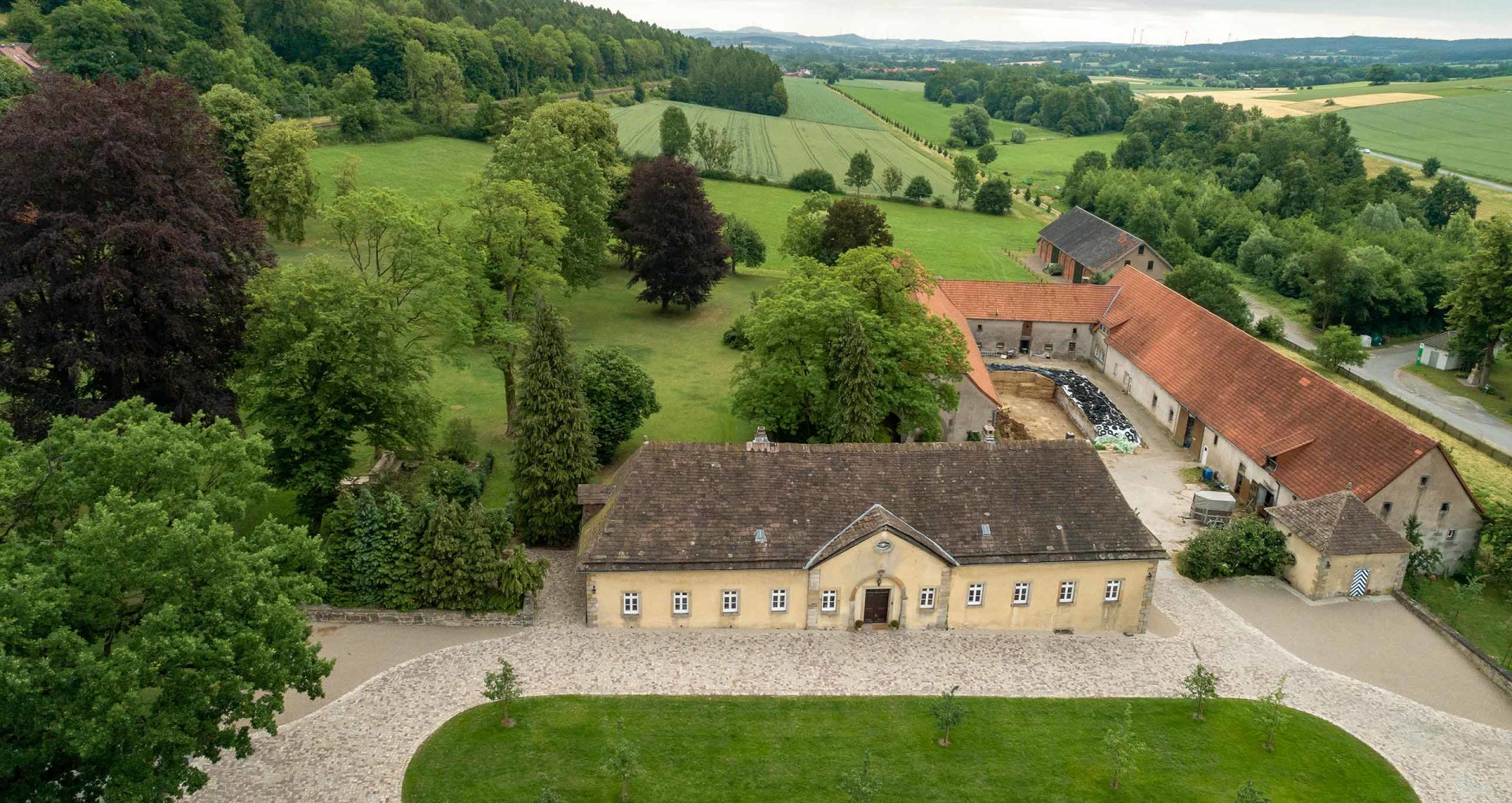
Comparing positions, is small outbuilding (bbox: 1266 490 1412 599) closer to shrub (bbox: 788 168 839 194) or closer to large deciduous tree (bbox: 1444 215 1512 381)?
large deciduous tree (bbox: 1444 215 1512 381)

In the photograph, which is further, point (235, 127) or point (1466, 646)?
point (235, 127)

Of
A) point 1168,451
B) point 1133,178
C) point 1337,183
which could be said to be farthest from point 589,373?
point 1337,183

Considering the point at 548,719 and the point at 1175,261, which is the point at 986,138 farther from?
the point at 548,719

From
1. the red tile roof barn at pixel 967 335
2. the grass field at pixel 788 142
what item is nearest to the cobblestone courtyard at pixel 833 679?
the red tile roof barn at pixel 967 335

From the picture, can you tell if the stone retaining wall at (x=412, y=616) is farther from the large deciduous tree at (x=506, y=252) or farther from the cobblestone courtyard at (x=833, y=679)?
the large deciduous tree at (x=506, y=252)

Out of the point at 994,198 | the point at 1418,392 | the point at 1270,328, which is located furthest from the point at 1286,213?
the point at 1418,392

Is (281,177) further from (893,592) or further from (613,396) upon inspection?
(893,592)
